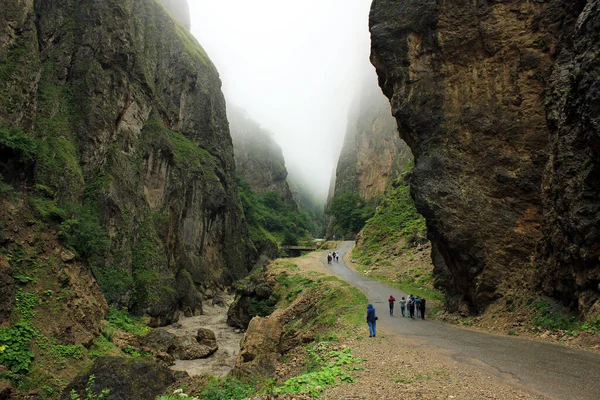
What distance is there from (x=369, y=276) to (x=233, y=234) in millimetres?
28773

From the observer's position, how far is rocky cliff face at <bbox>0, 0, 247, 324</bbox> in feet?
85.4

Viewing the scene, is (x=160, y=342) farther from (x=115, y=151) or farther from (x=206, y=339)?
(x=115, y=151)

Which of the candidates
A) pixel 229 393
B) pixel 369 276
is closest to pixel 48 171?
pixel 229 393

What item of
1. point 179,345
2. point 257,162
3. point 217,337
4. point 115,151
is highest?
point 257,162

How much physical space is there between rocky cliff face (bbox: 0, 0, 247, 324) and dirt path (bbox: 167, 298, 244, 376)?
213 centimetres

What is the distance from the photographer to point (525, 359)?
32.4ft

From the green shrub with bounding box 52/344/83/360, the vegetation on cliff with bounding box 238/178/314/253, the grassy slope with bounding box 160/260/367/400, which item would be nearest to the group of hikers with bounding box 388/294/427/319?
the grassy slope with bounding box 160/260/367/400

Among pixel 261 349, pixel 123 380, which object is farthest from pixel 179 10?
pixel 123 380

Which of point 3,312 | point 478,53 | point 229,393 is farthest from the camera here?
point 478,53

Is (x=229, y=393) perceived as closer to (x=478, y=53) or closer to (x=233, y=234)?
(x=478, y=53)

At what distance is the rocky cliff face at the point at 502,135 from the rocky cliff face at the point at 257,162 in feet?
285

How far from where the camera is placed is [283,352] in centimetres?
1655

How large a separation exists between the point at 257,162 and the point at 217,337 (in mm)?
86251

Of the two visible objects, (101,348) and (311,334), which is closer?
(311,334)
